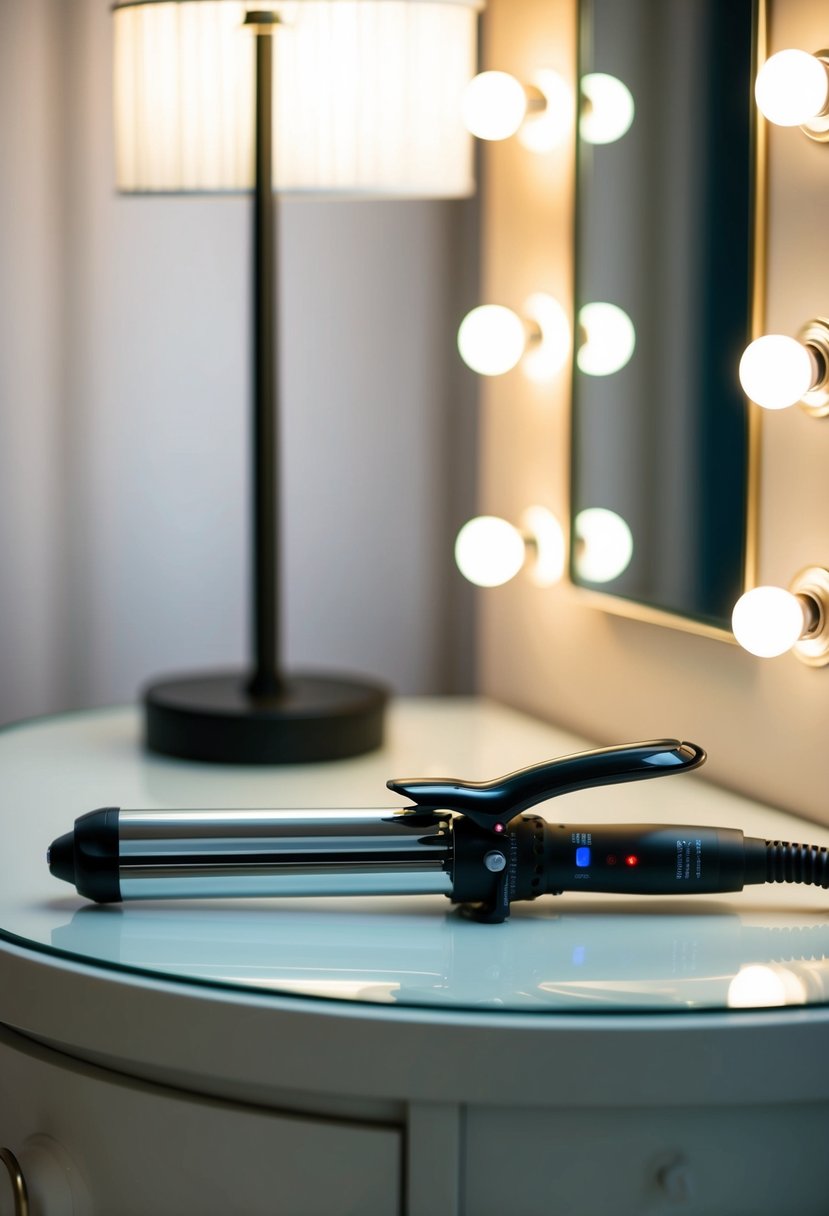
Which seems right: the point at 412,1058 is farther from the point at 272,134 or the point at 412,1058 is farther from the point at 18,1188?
the point at 272,134

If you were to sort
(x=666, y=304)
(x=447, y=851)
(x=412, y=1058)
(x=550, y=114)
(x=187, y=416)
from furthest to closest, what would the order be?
1. (x=187, y=416)
2. (x=550, y=114)
3. (x=666, y=304)
4. (x=447, y=851)
5. (x=412, y=1058)

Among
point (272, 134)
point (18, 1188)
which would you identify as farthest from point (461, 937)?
point (272, 134)

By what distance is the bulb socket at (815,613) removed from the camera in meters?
0.83

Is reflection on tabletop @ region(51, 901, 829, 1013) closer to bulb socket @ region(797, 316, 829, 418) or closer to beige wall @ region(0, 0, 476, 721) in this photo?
bulb socket @ region(797, 316, 829, 418)

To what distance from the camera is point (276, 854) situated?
2.31 feet

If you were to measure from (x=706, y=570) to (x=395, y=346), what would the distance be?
1.68 feet

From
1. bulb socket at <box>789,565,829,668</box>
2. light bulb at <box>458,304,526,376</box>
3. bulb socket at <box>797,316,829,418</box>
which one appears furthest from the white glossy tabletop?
light bulb at <box>458,304,526,376</box>

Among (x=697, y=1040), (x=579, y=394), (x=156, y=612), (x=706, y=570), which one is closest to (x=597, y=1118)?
(x=697, y=1040)

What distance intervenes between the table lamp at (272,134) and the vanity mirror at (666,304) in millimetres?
119

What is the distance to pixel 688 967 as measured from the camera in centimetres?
64

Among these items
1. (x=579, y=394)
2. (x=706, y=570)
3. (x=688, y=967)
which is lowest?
(x=688, y=967)

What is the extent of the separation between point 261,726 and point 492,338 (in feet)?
1.12

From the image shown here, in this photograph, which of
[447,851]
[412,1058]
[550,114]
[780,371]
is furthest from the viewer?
[550,114]

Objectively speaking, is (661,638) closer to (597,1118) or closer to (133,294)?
(597,1118)
